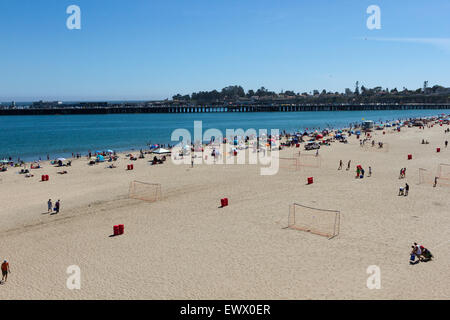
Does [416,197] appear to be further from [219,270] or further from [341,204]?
[219,270]

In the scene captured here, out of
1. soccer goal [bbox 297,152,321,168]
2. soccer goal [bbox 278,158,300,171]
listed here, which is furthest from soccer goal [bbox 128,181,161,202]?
soccer goal [bbox 297,152,321,168]

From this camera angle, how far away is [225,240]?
13.1m

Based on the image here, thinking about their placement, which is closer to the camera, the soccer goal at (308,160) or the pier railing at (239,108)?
the soccer goal at (308,160)

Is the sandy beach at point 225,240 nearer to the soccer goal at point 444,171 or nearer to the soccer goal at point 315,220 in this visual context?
the soccer goal at point 315,220

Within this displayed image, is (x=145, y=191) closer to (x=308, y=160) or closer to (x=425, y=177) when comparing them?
(x=308, y=160)

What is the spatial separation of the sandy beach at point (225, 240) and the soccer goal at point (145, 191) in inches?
19.5

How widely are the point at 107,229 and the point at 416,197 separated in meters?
14.8

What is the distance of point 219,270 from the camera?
423 inches

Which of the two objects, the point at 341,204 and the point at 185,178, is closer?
the point at 341,204

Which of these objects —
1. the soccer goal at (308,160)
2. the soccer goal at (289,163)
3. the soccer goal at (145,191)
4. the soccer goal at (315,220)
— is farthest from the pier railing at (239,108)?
the soccer goal at (315,220)

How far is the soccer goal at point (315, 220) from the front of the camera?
1379 centimetres
